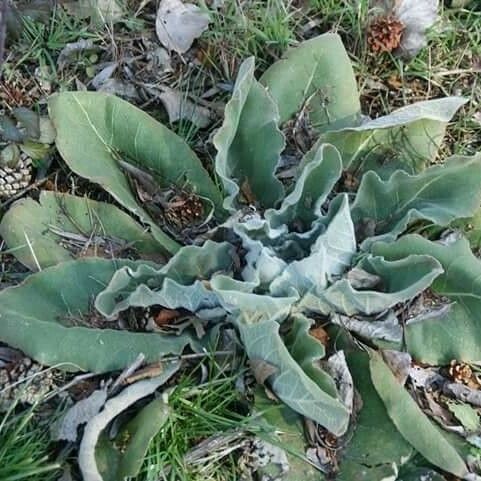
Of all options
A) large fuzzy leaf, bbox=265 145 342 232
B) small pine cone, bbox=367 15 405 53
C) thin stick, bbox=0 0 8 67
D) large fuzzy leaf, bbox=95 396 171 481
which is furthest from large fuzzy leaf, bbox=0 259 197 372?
small pine cone, bbox=367 15 405 53

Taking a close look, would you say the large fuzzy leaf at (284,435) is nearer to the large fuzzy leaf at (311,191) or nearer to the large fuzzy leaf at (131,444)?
the large fuzzy leaf at (131,444)

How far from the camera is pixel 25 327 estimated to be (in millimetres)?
1864

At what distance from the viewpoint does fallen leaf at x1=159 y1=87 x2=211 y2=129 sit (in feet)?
7.48

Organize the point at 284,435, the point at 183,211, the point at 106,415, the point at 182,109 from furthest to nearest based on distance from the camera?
the point at 182,109 → the point at 183,211 → the point at 284,435 → the point at 106,415

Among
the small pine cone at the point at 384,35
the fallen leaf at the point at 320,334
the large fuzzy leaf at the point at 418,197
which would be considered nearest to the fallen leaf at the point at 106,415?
the fallen leaf at the point at 320,334

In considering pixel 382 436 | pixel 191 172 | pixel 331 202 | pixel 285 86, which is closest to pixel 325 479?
pixel 382 436

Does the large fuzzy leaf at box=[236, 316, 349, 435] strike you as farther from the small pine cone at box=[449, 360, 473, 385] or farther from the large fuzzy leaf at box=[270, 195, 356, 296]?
the small pine cone at box=[449, 360, 473, 385]

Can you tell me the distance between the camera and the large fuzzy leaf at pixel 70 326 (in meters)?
1.87

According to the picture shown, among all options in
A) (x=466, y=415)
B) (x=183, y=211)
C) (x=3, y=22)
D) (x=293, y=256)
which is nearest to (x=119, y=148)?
(x=183, y=211)

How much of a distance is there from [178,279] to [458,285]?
0.58 meters

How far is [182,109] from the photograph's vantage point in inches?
90.0

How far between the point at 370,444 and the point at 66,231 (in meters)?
0.80

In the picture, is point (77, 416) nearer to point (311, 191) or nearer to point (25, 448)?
point (25, 448)

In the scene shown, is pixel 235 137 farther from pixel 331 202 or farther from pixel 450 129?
pixel 450 129
